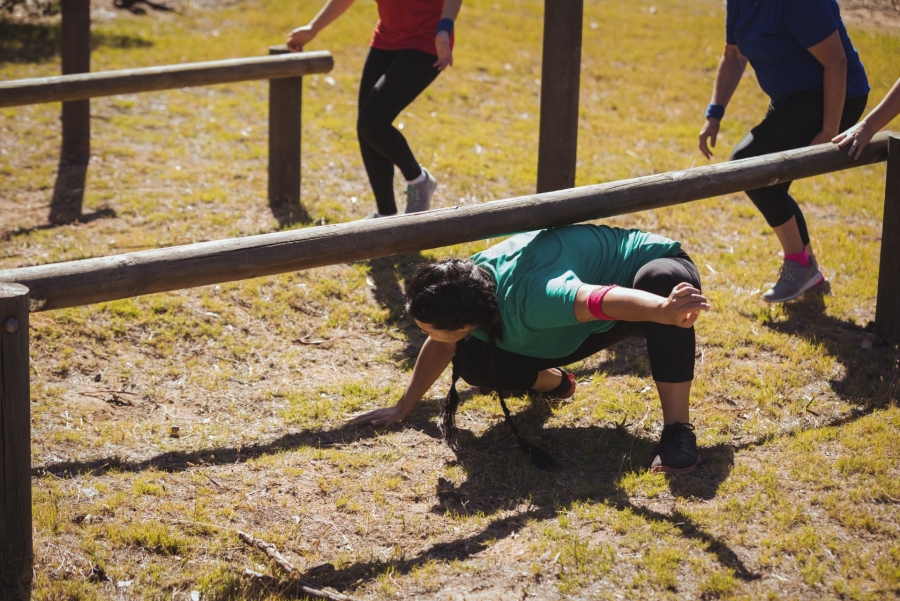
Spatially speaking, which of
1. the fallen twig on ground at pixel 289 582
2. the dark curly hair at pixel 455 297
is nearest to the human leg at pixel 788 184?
the dark curly hair at pixel 455 297

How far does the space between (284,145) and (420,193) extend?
1271mm

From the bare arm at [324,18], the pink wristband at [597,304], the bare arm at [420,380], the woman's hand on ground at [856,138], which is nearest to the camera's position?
the pink wristband at [597,304]

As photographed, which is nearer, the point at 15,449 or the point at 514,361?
the point at 15,449

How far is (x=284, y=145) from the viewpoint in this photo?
632cm

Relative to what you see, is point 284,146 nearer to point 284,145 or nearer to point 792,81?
point 284,145

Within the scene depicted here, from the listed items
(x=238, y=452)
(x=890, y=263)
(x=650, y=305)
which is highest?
(x=650, y=305)

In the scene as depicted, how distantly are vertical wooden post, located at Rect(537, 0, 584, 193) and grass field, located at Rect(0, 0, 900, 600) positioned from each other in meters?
1.00

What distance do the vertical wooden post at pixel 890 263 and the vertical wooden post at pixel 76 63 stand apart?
545cm

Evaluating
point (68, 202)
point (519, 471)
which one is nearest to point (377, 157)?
point (68, 202)

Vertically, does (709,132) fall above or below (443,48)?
below

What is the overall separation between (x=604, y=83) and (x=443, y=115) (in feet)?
7.29

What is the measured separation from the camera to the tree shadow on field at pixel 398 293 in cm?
482

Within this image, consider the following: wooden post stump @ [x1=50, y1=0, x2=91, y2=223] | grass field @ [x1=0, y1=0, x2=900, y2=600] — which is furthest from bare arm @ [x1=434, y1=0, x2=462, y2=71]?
wooden post stump @ [x1=50, y1=0, x2=91, y2=223]

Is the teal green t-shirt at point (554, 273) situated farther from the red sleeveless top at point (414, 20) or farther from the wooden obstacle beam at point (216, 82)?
the wooden obstacle beam at point (216, 82)
